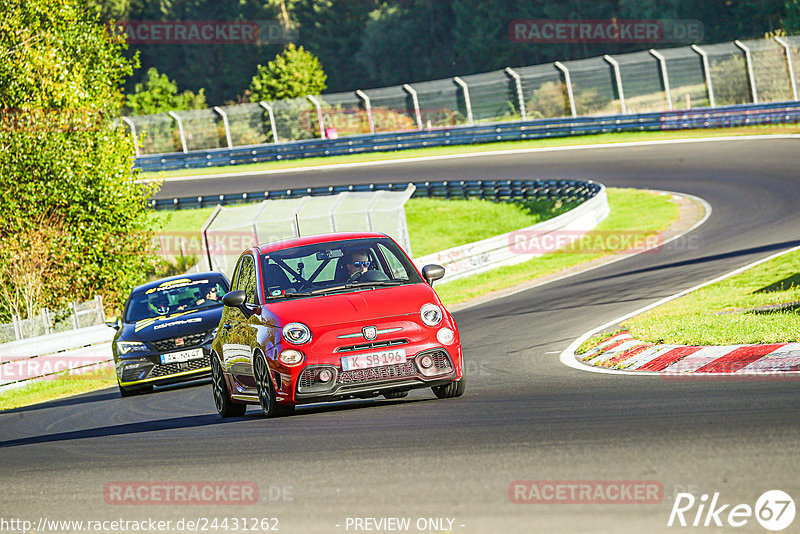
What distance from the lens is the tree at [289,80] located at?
7512 centimetres

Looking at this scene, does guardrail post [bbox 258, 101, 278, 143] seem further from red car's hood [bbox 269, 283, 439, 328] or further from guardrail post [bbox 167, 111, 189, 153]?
red car's hood [bbox 269, 283, 439, 328]

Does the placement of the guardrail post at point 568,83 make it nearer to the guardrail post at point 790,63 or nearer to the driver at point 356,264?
the guardrail post at point 790,63

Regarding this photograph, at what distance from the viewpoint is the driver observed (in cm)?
961

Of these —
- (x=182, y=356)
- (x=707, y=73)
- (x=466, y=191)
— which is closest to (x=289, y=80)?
(x=707, y=73)

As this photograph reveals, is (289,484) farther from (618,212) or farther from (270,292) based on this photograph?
(618,212)

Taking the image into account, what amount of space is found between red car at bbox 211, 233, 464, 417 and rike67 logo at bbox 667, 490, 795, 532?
4044 mm

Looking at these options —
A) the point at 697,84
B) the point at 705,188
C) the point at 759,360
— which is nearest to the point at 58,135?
the point at 705,188

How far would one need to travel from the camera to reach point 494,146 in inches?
1864

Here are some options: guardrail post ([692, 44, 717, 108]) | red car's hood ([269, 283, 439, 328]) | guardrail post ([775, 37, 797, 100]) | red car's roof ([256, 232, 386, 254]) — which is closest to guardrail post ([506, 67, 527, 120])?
guardrail post ([692, 44, 717, 108])

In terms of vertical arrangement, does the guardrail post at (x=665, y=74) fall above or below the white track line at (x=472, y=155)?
above

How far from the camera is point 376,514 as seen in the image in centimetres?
538

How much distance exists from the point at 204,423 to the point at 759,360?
5067 mm

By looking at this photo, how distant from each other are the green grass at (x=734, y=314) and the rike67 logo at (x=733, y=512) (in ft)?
17.6

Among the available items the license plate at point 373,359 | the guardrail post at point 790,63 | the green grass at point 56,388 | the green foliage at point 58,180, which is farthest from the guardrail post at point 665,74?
the license plate at point 373,359
